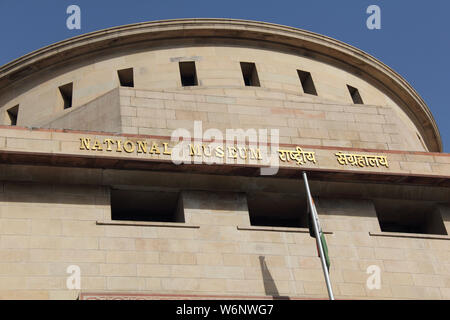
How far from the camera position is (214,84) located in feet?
Answer: 84.9

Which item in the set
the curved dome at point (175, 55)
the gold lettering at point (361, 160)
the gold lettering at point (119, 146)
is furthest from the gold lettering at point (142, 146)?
the curved dome at point (175, 55)

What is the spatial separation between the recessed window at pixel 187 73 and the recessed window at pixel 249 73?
76.6 inches

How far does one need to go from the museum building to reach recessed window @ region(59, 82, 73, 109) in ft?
2.57

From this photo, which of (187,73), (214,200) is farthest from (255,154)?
(187,73)

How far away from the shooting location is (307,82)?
91.6 feet

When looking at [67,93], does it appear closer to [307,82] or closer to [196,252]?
[307,82]

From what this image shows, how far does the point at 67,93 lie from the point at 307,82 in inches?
364

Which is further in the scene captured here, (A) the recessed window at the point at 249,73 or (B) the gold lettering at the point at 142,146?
(A) the recessed window at the point at 249,73

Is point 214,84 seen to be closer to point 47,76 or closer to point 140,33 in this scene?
point 140,33

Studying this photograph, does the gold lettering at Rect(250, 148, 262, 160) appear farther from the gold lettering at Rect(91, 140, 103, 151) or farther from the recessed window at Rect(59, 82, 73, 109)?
the recessed window at Rect(59, 82, 73, 109)

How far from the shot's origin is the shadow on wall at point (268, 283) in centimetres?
1761

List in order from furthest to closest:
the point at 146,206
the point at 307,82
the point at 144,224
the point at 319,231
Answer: the point at 307,82
the point at 146,206
the point at 144,224
the point at 319,231

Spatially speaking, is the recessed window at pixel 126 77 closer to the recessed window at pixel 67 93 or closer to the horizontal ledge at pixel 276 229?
the recessed window at pixel 67 93

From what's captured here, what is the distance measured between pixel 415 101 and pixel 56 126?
16.2 meters
